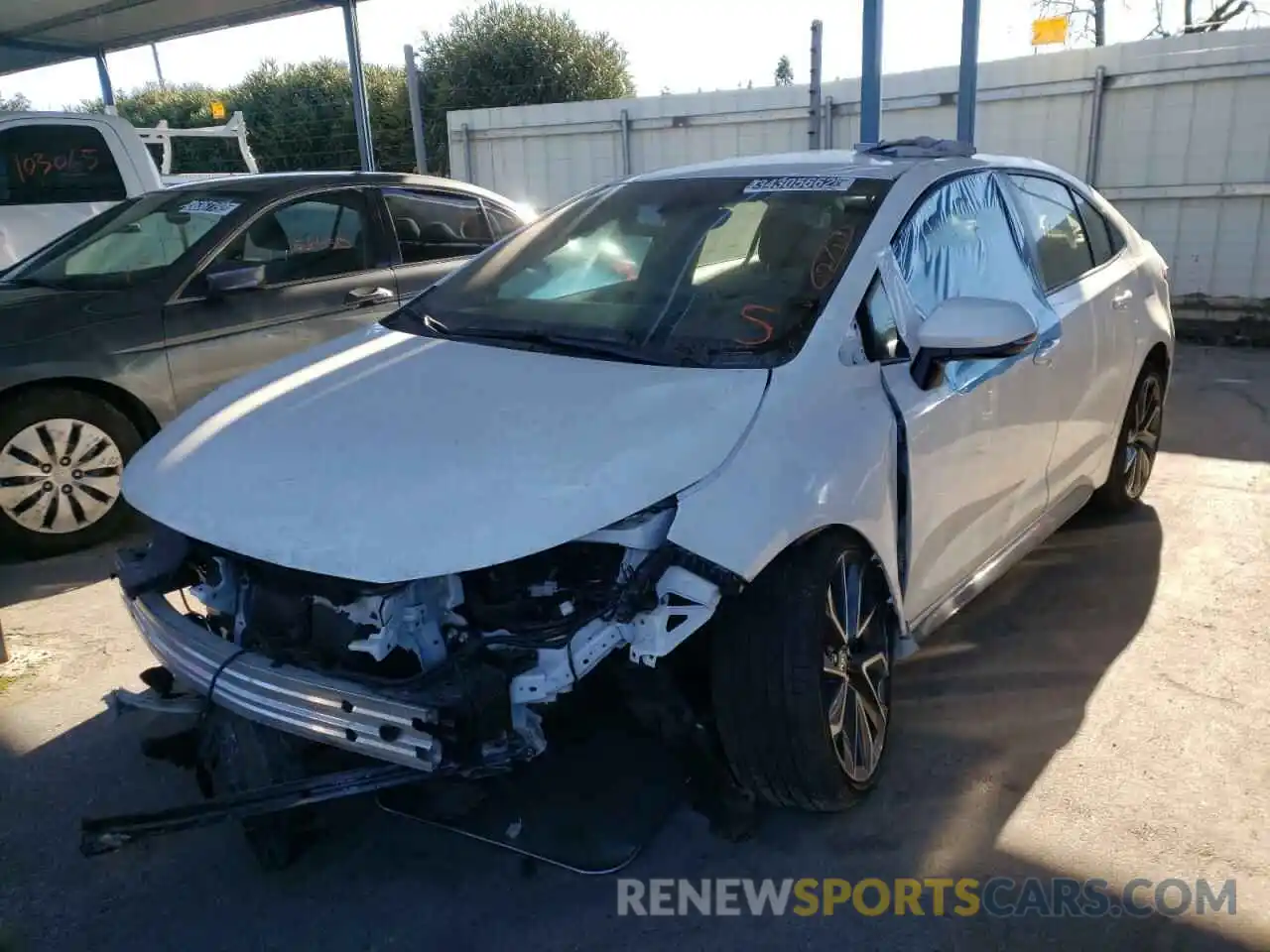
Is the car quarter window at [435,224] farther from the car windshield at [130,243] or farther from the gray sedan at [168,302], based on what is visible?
the car windshield at [130,243]

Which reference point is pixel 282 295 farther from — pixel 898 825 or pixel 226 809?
pixel 898 825

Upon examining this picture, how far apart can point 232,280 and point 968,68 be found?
19.8 ft

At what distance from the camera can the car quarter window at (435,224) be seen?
5754mm

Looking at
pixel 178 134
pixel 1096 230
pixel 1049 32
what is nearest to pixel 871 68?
pixel 1049 32

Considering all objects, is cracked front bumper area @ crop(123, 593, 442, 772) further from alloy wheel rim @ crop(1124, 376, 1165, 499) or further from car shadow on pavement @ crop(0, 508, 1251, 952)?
alloy wheel rim @ crop(1124, 376, 1165, 499)

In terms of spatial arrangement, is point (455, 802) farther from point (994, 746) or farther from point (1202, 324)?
point (1202, 324)

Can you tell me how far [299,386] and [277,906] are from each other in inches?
53.8

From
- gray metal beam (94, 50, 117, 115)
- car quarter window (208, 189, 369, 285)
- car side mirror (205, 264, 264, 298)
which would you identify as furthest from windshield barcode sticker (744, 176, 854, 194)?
gray metal beam (94, 50, 117, 115)

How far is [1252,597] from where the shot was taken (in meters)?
3.89

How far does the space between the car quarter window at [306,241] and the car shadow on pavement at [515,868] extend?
8.96 feet

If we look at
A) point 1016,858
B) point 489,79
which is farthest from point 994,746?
point 489,79

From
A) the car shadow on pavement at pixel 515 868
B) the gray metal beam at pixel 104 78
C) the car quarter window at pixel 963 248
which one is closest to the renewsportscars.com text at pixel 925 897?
the car shadow on pavement at pixel 515 868

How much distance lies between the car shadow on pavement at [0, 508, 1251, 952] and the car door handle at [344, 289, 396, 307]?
9.14 ft

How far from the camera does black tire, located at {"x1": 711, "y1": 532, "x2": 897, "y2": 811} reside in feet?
7.74
